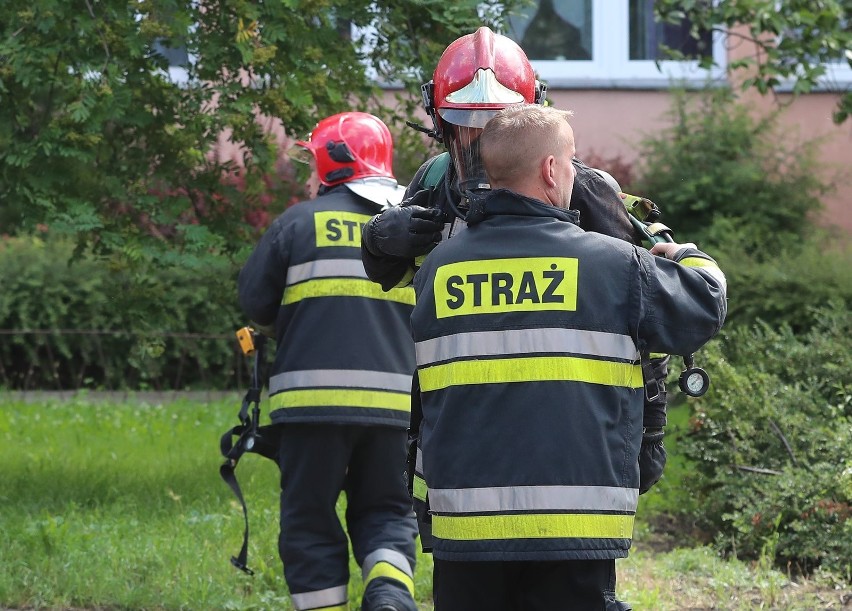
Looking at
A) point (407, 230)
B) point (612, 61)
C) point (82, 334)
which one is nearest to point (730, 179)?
point (612, 61)

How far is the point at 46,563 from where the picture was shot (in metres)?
5.14

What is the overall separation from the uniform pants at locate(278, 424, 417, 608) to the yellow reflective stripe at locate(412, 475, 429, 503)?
Result: 146 centimetres

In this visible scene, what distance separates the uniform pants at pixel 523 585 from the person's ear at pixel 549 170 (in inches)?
34.1

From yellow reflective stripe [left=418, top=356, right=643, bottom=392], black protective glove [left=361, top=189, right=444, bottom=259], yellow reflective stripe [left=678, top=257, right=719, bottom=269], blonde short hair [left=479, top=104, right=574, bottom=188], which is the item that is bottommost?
yellow reflective stripe [left=418, top=356, right=643, bottom=392]

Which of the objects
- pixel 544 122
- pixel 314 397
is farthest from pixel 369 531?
pixel 544 122

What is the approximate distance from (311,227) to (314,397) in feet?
2.02

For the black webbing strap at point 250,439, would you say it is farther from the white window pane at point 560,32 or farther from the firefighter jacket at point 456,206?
the white window pane at point 560,32

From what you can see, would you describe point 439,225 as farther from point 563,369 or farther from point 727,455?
point 727,455

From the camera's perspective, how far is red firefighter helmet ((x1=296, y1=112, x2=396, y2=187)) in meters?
4.71

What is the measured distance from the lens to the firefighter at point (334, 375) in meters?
4.52

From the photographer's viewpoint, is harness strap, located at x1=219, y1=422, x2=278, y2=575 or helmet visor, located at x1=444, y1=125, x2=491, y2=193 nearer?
helmet visor, located at x1=444, y1=125, x2=491, y2=193

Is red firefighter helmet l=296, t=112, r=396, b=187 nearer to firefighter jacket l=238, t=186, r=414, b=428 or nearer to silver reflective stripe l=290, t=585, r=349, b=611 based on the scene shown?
firefighter jacket l=238, t=186, r=414, b=428

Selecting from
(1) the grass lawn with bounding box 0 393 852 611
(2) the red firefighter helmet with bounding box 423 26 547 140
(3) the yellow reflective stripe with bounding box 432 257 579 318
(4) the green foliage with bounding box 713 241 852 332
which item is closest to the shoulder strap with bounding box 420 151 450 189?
(2) the red firefighter helmet with bounding box 423 26 547 140

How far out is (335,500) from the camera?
4617mm
